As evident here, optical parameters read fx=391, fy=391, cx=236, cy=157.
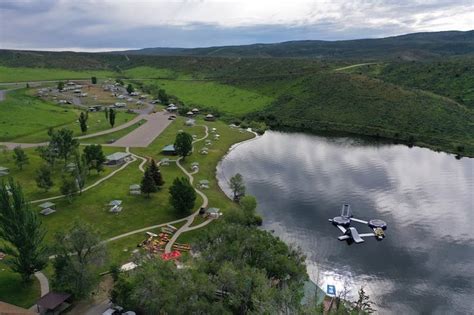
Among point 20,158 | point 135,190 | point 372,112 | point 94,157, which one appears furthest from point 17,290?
point 372,112

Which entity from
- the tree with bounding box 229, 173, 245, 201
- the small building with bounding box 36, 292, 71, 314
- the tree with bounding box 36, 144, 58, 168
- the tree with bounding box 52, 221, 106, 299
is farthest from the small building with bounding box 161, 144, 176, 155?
the small building with bounding box 36, 292, 71, 314

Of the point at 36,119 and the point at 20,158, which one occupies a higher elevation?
the point at 36,119

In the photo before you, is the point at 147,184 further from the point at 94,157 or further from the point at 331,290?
the point at 331,290

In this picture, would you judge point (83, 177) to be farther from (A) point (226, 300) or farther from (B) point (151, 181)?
(A) point (226, 300)

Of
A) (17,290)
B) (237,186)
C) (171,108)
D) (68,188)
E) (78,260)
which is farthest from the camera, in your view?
(171,108)

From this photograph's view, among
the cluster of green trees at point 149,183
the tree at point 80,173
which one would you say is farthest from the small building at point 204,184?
the tree at point 80,173

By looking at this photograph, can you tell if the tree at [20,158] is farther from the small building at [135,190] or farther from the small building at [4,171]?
the small building at [135,190]

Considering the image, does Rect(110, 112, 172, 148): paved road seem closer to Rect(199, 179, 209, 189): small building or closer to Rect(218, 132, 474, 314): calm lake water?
Rect(218, 132, 474, 314): calm lake water

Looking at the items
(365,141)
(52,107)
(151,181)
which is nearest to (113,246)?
(151,181)
